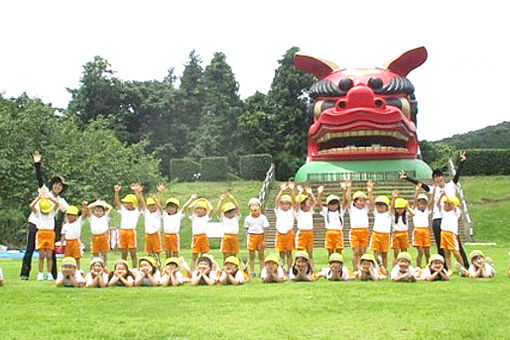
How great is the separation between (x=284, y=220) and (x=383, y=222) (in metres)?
1.61

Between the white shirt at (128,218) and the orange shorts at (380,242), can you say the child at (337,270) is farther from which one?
the white shirt at (128,218)

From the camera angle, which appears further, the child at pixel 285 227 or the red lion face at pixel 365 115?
the red lion face at pixel 365 115

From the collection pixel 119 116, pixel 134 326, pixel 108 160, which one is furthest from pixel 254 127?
pixel 134 326

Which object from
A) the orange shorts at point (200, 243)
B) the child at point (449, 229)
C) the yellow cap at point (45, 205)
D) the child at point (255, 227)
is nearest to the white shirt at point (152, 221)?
the orange shorts at point (200, 243)

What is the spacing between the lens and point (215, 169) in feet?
128

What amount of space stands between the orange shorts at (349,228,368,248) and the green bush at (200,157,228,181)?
2709 cm

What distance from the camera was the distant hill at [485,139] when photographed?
215 feet

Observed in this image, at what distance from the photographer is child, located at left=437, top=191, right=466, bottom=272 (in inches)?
446

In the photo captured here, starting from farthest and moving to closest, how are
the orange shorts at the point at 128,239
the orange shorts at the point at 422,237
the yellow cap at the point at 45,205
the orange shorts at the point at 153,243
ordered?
the orange shorts at the point at 153,243, the orange shorts at the point at 128,239, the orange shorts at the point at 422,237, the yellow cap at the point at 45,205

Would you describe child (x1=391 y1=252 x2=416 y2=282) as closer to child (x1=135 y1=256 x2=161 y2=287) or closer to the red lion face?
child (x1=135 y1=256 x2=161 y2=287)

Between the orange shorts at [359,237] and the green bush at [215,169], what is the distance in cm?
2709

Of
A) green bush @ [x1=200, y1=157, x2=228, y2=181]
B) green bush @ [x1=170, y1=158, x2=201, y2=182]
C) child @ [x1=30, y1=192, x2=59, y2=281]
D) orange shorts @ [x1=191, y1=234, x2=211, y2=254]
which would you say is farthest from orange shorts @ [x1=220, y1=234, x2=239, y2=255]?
green bush @ [x1=170, y1=158, x2=201, y2=182]

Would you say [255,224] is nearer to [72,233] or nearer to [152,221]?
[152,221]

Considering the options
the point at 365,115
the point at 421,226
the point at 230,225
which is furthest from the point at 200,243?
the point at 365,115
